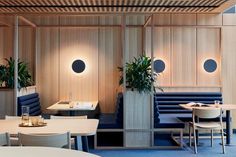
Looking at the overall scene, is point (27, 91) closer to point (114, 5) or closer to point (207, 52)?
point (114, 5)

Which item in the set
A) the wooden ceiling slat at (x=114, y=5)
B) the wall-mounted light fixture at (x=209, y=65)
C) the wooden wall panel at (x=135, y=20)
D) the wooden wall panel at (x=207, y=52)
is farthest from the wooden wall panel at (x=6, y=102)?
the wall-mounted light fixture at (x=209, y=65)

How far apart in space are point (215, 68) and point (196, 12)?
4.74ft

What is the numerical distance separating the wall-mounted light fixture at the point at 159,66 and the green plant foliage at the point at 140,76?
1.79 m

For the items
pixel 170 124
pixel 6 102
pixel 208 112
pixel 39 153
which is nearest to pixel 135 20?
pixel 170 124

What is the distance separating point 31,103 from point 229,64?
4.76 meters

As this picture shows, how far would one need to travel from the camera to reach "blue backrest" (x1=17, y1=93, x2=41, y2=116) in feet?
24.0

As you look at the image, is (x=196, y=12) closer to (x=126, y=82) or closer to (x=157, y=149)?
(x=126, y=82)

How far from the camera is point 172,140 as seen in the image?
820 centimetres

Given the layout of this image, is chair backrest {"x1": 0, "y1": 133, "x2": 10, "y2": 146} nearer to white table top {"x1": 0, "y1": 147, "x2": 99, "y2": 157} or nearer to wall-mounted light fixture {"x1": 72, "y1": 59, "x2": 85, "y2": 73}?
white table top {"x1": 0, "y1": 147, "x2": 99, "y2": 157}

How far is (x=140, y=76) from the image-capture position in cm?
725

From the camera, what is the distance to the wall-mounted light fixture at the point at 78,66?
368 inches

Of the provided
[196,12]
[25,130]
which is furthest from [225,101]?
[25,130]

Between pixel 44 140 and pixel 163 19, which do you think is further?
pixel 163 19

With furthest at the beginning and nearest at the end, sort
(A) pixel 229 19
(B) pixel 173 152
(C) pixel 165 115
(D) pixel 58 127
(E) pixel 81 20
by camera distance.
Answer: (E) pixel 81 20, (A) pixel 229 19, (C) pixel 165 115, (B) pixel 173 152, (D) pixel 58 127
